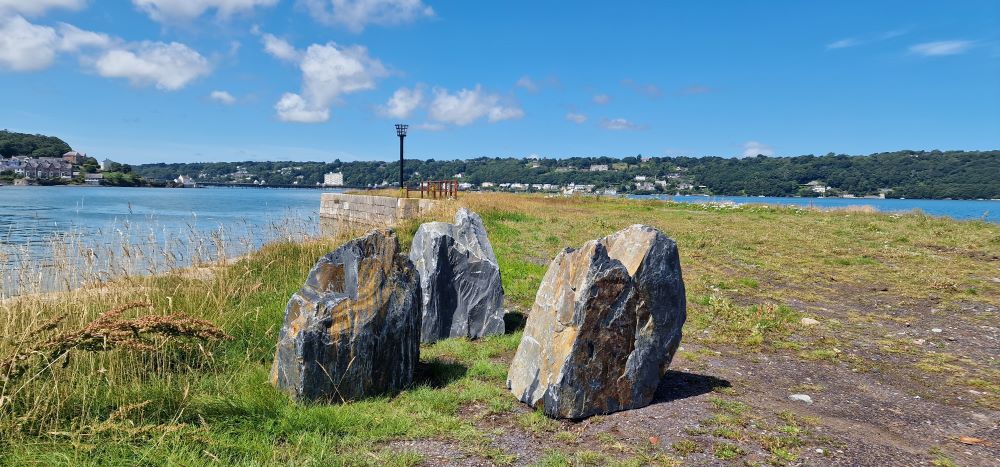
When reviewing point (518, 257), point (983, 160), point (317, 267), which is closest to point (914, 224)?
point (518, 257)

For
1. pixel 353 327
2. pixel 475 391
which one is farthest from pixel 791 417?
pixel 353 327

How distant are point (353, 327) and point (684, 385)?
3.47 metres

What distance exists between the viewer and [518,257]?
14.5 meters

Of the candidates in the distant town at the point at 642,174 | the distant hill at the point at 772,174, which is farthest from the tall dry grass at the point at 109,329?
the distant hill at the point at 772,174

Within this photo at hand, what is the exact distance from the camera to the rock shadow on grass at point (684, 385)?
5.68 meters

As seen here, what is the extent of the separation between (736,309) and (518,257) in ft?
20.5

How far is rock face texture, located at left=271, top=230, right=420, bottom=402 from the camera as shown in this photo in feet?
16.9

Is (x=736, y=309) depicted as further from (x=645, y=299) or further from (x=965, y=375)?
(x=645, y=299)

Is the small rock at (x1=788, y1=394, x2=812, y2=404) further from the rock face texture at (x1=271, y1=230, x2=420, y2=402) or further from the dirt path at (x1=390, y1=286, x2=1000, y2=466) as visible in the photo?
the rock face texture at (x1=271, y1=230, x2=420, y2=402)

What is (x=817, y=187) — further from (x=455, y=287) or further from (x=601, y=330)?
(x=601, y=330)

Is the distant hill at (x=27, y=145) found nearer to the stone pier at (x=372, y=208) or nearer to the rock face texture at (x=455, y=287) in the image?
the stone pier at (x=372, y=208)

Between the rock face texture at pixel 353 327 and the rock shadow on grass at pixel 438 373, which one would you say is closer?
the rock face texture at pixel 353 327

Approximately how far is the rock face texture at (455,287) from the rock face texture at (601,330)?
89.8 inches

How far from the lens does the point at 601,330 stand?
17.1 ft
